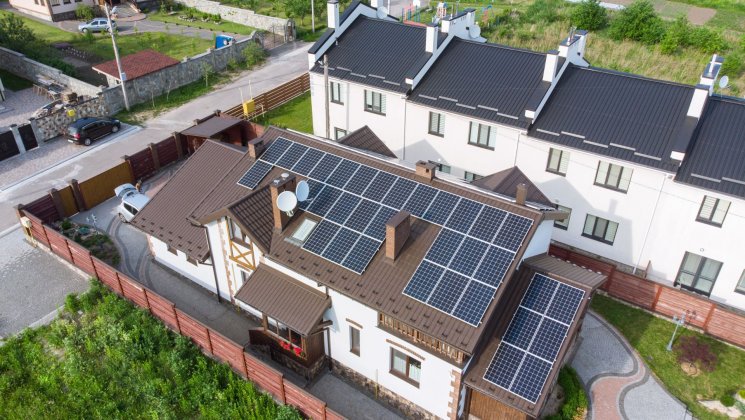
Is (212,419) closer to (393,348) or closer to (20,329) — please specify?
(393,348)

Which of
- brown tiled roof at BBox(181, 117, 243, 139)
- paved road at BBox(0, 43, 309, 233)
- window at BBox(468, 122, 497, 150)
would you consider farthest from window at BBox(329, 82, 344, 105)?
paved road at BBox(0, 43, 309, 233)

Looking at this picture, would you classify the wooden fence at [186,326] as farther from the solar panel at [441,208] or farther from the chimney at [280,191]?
the solar panel at [441,208]

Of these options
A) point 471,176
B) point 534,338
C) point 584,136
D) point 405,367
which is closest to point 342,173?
point 405,367

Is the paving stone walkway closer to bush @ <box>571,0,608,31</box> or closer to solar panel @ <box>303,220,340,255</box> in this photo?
solar panel @ <box>303,220,340,255</box>

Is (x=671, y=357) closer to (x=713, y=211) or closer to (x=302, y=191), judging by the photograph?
(x=713, y=211)

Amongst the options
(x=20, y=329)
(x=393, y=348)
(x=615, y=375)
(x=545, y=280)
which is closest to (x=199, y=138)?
(x=20, y=329)
